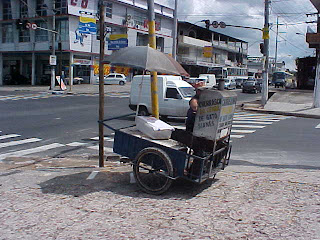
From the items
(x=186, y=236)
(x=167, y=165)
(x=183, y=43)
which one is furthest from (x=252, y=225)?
(x=183, y=43)

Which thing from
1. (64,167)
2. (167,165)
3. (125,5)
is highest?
(125,5)

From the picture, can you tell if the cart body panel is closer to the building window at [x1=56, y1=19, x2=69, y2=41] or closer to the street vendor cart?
the street vendor cart

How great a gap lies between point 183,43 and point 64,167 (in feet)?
189

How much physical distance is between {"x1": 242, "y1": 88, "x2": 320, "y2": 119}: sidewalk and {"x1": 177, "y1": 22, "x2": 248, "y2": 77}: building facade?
32.4 m

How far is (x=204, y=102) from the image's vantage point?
5855 millimetres

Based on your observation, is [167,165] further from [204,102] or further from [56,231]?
[56,231]

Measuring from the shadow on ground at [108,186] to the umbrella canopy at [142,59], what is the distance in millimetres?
2095

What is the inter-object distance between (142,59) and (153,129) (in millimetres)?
1228

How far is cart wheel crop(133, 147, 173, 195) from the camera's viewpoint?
5.79m

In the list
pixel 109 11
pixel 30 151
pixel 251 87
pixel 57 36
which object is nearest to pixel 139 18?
pixel 109 11

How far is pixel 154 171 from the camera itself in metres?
5.93

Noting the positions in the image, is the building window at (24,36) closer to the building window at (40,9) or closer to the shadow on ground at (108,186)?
the building window at (40,9)

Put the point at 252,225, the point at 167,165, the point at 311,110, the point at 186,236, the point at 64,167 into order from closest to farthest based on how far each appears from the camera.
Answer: the point at 186,236 → the point at 252,225 → the point at 167,165 → the point at 64,167 → the point at 311,110

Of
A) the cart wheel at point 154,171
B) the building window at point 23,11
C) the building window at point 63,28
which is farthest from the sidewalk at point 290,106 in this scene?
the building window at point 23,11
